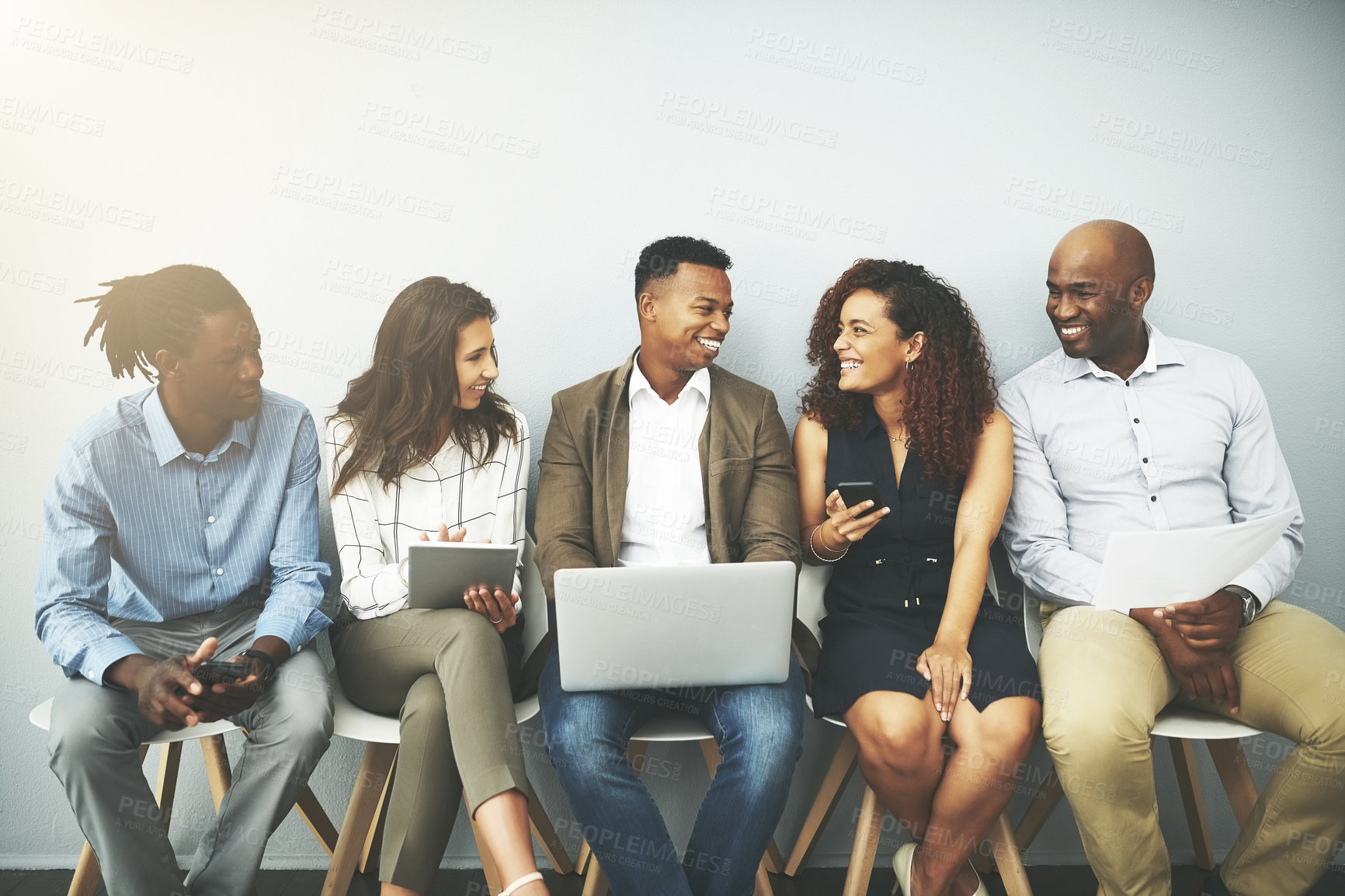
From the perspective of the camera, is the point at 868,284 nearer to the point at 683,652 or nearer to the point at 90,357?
the point at 683,652

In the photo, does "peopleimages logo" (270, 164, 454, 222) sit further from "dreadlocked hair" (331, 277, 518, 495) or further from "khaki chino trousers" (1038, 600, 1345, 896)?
"khaki chino trousers" (1038, 600, 1345, 896)

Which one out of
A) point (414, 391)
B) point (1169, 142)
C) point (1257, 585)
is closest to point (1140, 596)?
point (1257, 585)

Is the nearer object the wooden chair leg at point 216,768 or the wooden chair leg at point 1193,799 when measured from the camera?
the wooden chair leg at point 216,768

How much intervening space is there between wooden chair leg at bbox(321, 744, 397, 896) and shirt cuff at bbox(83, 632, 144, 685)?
566mm

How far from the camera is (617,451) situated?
2.28 meters

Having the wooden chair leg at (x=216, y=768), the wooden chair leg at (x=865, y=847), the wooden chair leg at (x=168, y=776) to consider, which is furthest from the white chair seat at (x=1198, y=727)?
the wooden chair leg at (x=168, y=776)

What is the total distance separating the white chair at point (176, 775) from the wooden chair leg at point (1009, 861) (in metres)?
1.58

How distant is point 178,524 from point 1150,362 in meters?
2.56

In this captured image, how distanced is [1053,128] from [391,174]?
6.41 feet

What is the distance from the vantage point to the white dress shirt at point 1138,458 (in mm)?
2324

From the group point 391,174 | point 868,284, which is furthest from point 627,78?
point 868,284

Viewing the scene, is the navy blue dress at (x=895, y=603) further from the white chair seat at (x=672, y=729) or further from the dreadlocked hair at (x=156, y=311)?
the dreadlocked hair at (x=156, y=311)

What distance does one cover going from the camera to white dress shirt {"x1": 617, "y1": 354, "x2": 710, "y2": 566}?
2.28 m

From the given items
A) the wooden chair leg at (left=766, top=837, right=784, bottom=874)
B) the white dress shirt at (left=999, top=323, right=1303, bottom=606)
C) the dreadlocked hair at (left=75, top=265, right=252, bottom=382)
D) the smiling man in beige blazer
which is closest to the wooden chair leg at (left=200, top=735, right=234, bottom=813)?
the smiling man in beige blazer
